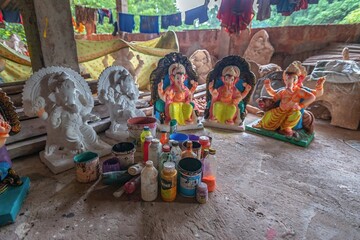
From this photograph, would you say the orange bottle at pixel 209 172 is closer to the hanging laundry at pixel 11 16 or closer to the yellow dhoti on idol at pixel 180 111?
the yellow dhoti on idol at pixel 180 111

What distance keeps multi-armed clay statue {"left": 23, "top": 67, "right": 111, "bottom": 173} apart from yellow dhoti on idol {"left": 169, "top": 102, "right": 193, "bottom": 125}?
116cm

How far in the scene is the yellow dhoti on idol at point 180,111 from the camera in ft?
10.4

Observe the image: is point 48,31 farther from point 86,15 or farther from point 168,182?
point 86,15

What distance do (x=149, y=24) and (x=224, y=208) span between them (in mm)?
5973

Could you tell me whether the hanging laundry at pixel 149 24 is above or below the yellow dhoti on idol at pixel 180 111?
above

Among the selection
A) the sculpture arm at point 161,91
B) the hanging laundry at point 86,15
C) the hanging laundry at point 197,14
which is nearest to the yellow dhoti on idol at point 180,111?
the sculpture arm at point 161,91

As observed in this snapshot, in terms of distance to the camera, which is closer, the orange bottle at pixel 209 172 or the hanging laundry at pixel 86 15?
the orange bottle at pixel 209 172

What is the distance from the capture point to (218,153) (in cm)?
263

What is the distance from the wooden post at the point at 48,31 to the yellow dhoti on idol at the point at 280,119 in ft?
9.82

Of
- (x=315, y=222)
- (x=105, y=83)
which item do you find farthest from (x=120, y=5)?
(x=315, y=222)

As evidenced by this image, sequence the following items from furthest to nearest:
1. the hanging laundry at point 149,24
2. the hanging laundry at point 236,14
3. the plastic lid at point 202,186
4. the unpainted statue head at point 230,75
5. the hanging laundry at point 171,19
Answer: the hanging laundry at point 171,19 → the hanging laundry at point 149,24 → the hanging laundry at point 236,14 → the unpainted statue head at point 230,75 → the plastic lid at point 202,186

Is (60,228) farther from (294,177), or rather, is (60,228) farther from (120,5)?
(120,5)

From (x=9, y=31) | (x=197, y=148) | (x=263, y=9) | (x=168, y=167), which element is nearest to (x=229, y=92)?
(x=197, y=148)

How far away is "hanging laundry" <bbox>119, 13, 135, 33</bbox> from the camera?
5998 mm
